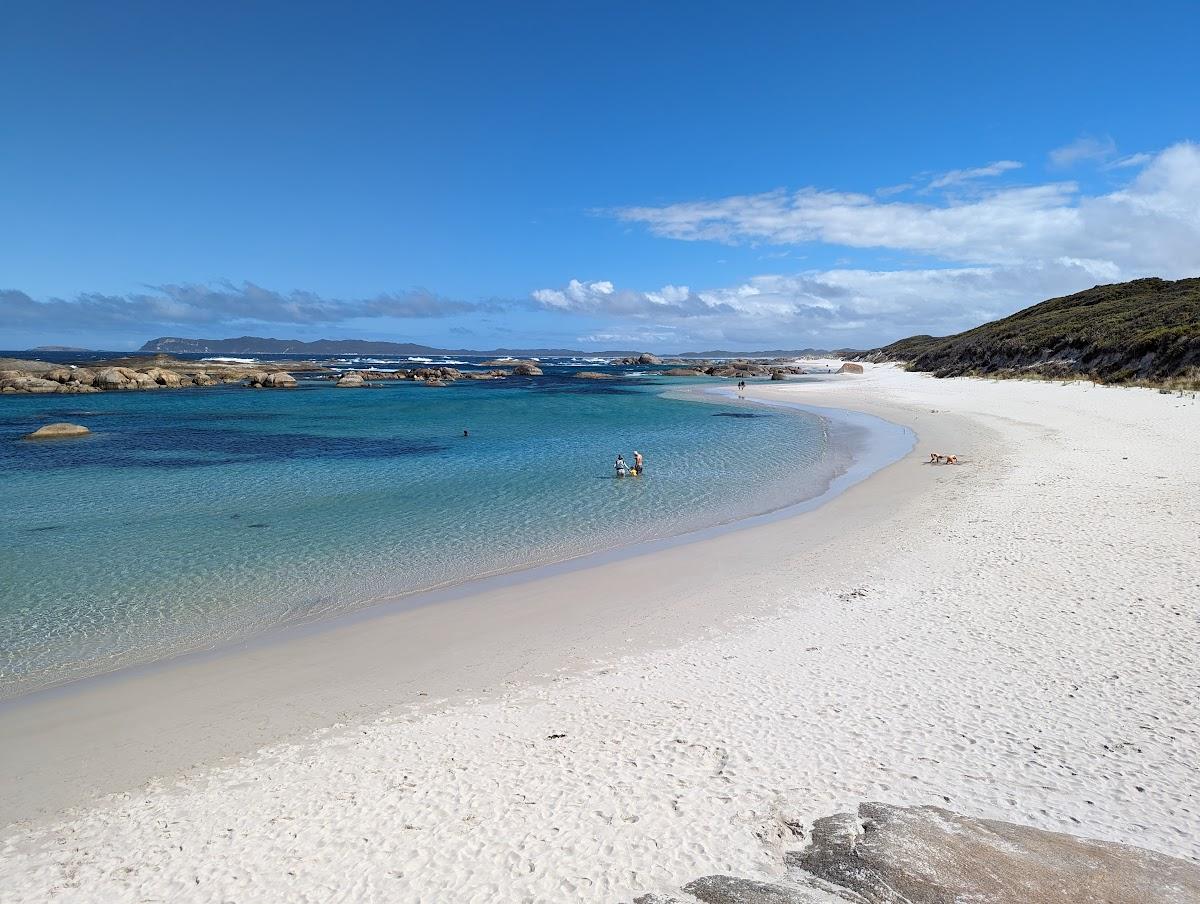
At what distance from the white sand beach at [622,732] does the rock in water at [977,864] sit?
10.0 inches

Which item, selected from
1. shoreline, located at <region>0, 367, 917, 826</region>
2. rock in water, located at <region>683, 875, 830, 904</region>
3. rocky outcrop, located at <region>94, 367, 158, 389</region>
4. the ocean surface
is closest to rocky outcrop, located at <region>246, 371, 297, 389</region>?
rocky outcrop, located at <region>94, 367, 158, 389</region>

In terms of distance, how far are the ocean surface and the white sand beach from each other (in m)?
1.84

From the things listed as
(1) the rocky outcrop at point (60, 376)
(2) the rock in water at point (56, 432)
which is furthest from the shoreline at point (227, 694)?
(1) the rocky outcrop at point (60, 376)

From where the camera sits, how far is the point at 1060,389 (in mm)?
41844

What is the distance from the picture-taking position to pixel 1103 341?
49.1m

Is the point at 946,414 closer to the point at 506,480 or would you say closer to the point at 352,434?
the point at 506,480

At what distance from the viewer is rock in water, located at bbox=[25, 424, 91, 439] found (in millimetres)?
32250

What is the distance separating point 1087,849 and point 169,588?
13351mm

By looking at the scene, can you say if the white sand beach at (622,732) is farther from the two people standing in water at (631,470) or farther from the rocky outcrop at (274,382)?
the rocky outcrop at (274,382)

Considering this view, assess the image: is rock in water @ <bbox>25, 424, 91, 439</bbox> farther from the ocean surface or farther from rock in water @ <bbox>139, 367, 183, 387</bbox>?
rock in water @ <bbox>139, 367, 183, 387</bbox>

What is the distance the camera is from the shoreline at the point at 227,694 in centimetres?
652

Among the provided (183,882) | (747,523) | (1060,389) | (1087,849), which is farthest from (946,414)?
(183,882)

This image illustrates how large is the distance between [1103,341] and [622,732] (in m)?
57.5

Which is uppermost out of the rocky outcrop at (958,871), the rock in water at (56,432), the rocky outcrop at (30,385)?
the rocky outcrop at (30,385)
